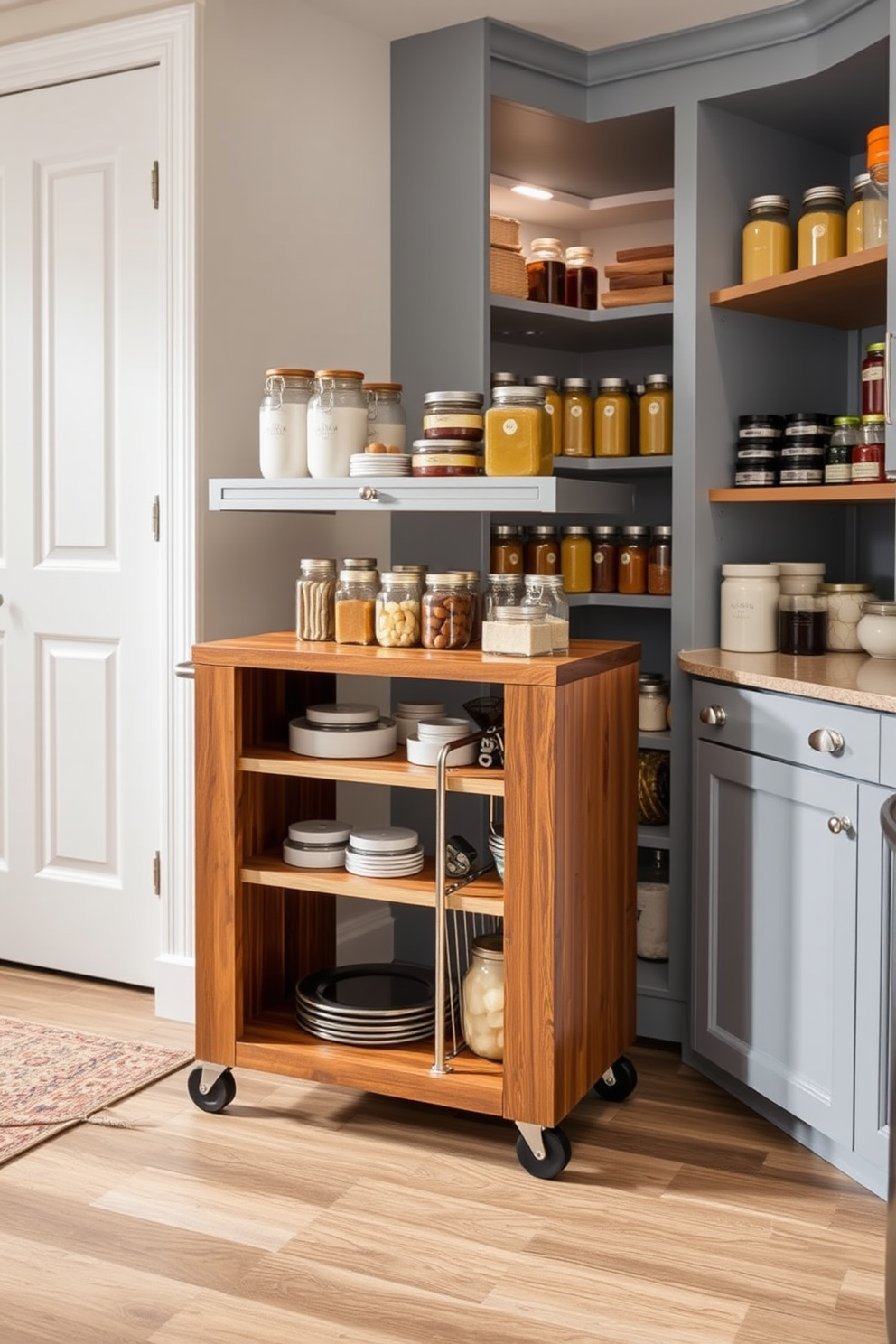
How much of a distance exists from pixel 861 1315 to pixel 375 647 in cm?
138

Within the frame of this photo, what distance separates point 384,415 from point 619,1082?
4.71 feet

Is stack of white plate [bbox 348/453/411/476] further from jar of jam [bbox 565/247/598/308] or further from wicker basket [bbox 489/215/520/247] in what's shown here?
jar of jam [bbox 565/247/598/308]

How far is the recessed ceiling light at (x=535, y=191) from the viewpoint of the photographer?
3506 mm

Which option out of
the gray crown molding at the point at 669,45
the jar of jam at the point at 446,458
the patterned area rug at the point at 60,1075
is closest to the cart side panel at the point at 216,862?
the patterned area rug at the point at 60,1075

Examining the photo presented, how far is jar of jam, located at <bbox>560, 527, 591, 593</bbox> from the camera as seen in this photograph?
324 cm


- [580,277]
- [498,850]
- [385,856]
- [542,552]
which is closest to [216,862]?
[385,856]

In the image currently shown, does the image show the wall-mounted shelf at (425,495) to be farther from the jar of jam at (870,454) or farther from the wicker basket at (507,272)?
the wicker basket at (507,272)

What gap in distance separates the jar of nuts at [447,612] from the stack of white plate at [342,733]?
0.65 ft

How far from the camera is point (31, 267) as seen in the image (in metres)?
3.23

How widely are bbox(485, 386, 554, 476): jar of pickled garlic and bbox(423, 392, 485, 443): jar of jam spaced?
78 millimetres

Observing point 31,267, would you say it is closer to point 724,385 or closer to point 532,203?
point 532,203

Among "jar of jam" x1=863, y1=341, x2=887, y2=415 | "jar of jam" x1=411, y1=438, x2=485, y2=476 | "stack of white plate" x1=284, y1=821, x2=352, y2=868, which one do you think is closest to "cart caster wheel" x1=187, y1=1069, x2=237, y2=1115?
"stack of white plate" x1=284, y1=821, x2=352, y2=868

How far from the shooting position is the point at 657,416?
3.17 m

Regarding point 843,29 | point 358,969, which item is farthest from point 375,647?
point 843,29
